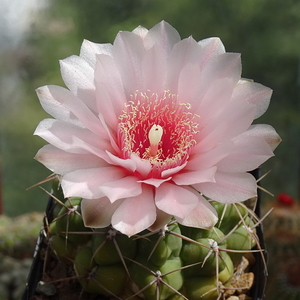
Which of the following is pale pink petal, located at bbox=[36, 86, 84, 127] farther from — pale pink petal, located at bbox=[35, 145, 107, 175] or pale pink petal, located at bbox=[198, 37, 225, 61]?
pale pink petal, located at bbox=[198, 37, 225, 61]

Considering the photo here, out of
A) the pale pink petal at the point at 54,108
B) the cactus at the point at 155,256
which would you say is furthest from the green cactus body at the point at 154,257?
the pale pink petal at the point at 54,108

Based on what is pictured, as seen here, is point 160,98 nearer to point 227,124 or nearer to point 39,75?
point 227,124

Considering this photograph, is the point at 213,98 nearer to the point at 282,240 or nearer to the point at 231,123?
the point at 231,123

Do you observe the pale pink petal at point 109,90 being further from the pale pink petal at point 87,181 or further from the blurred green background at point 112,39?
the blurred green background at point 112,39

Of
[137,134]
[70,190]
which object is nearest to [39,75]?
[137,134]

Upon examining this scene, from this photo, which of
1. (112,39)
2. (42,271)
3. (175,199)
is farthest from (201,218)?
(112,39)

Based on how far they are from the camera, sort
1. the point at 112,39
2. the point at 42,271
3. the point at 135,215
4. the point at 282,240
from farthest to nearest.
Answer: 1. the point at 112,39
2. the point at 282,240
3. the point at 42,271
4. the point at 135,215
